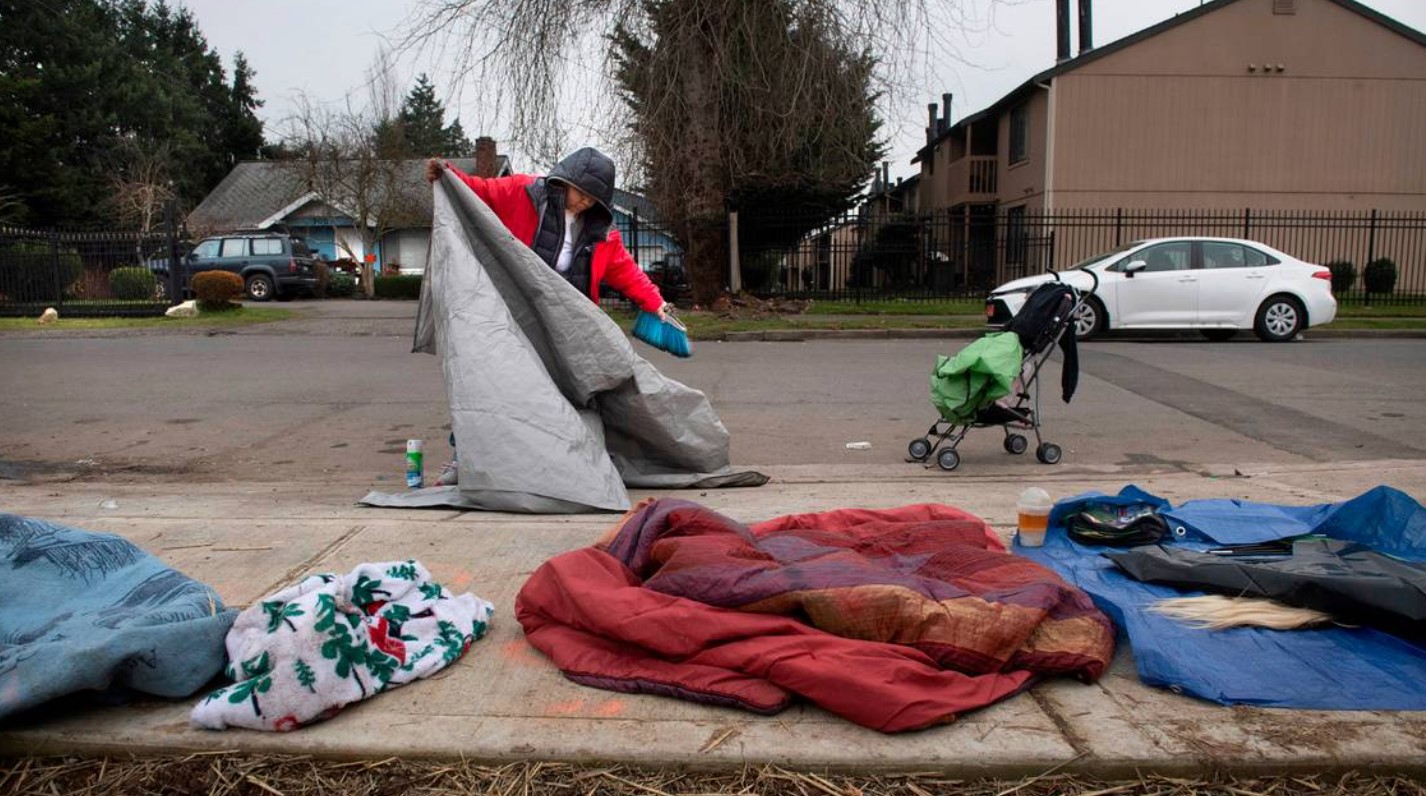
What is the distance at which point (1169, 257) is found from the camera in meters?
14.7

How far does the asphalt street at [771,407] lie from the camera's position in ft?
23.6

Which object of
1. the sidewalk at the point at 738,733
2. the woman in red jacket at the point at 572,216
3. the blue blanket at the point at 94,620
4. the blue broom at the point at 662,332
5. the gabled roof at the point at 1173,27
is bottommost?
the sidewalk at the point at 738,733

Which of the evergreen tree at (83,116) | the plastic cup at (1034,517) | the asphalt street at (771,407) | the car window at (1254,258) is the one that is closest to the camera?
Answer: the plastic cup at (1034,517)

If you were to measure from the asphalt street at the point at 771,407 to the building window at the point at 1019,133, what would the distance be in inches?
624

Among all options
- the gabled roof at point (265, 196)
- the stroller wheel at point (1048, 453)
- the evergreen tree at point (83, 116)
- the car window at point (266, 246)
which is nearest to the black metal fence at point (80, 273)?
the car window at point (266, 246)

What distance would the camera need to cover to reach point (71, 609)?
3008mm

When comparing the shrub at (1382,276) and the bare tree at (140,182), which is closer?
the shrub at (1382,276)

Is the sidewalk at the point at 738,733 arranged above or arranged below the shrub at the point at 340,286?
below

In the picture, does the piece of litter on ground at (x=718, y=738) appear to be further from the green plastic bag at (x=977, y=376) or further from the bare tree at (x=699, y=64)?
the bare tree at (x=699, y=64)

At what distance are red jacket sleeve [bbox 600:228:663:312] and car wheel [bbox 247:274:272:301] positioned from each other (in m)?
25.2

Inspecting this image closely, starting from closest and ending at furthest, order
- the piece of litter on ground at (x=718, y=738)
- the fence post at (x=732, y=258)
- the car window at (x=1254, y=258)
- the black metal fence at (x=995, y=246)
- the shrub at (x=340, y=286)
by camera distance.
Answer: the piece of litter on ground at (x=718, y=738) < the car window at (x=1254, y=258) < the fence post at (x=732, y=258) < the black metal fence at (x=995, y=246) < the shrub at (x=340, y=286)

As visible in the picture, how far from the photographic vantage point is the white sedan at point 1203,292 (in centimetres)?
1455

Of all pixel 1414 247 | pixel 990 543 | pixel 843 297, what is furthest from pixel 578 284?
pixel 1414 247

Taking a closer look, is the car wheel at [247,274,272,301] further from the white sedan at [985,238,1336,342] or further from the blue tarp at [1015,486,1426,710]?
the blue tarp at [1015,486,1426,710]
